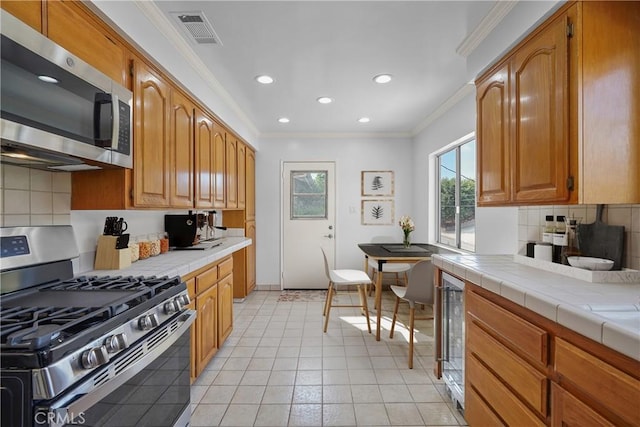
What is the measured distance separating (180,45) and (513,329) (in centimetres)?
258

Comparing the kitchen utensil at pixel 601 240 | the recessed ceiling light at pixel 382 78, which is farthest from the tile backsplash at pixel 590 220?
the recessed ceiling light at pixel 382 78

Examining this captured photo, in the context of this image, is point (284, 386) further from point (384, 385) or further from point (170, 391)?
point (170, 391)

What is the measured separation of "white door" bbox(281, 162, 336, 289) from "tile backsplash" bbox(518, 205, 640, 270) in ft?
9.61

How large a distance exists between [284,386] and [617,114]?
8.02 feet

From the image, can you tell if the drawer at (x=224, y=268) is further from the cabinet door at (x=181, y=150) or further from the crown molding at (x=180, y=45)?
the crown molding at (x=180, y=45)

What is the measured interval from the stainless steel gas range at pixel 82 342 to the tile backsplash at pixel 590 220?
7.06 feet

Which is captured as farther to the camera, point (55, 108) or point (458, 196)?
point (458, 196)

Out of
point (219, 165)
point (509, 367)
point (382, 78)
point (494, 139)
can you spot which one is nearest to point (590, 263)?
point (509, 367)

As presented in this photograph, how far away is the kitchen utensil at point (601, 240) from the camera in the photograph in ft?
4.81

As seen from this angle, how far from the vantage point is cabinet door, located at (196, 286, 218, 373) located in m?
2.17

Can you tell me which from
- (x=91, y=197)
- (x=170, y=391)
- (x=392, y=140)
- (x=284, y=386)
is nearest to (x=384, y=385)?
(x=284, y=386)

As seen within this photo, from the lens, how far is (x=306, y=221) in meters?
4.84

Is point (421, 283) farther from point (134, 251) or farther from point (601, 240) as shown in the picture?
point (134, 251)

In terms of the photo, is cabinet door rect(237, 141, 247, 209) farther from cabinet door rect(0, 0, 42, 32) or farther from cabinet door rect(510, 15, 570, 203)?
cabinet door rect(510, 15, 570, 203)
